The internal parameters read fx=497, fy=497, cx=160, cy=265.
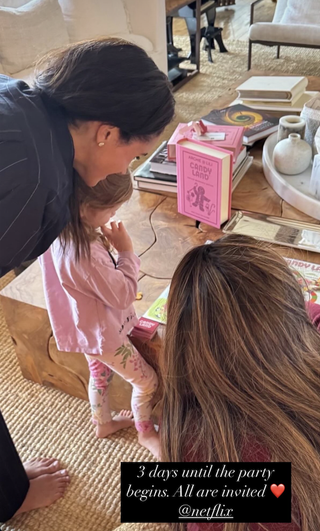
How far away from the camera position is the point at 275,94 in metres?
1.86

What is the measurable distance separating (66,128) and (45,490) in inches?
34.7

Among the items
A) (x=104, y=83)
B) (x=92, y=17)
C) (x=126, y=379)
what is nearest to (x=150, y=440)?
(x=126, y=379)

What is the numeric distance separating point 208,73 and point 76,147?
2.96 m

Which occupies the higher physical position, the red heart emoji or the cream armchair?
the cream armchair

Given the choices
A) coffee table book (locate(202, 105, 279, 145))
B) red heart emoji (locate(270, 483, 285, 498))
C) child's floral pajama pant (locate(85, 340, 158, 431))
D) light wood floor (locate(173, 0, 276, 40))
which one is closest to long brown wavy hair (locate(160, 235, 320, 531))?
red heart emoji (locate(270, 483, 285, 498))

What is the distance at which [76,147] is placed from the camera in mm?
863

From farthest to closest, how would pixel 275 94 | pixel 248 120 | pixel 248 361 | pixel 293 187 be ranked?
pixel 275 94, pixel 248 120, pixel 293 187, pixel 248 361

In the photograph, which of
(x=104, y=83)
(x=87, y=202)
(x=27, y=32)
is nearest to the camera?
(x=104, y=83)

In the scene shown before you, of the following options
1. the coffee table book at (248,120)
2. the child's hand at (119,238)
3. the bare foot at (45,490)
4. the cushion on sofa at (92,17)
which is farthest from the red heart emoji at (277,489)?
the cushion on sofa at (92,17)

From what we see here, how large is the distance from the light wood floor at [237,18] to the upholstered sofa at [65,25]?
1.62 metres

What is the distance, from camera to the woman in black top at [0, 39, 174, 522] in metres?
→ 0.73

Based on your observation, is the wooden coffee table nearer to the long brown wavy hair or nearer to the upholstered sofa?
the long brown wavy hair

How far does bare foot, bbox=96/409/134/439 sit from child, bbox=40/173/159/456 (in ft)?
0.50

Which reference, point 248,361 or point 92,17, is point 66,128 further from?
point 92,17
